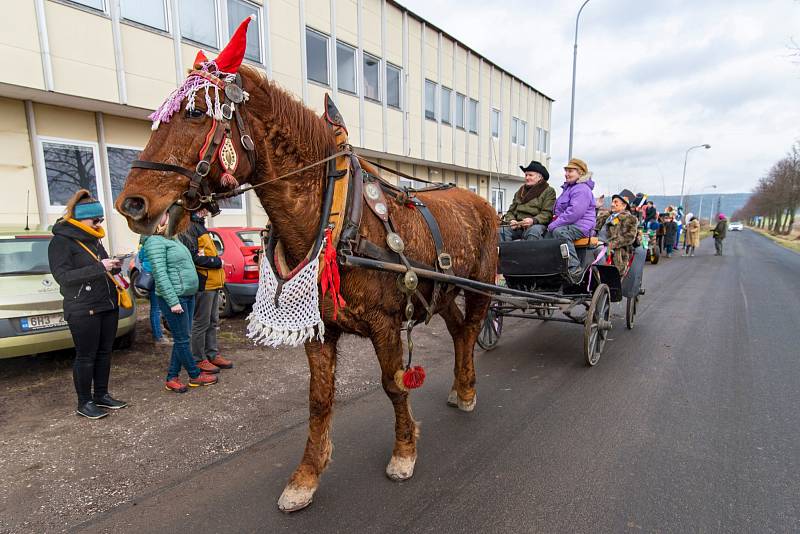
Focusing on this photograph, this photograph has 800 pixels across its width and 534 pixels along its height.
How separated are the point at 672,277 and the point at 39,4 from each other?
50.2ft

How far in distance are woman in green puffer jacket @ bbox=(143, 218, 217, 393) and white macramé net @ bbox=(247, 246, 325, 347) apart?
6.92 feet

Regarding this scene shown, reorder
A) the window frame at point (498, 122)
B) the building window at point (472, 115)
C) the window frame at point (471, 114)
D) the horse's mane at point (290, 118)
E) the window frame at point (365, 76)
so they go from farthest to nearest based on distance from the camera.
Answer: the window frame at point (498, 122)
the building window at point (472, 115)
the window frame at point (471, 114)
the window frame at point (365, 76)
the horse's mane at point (290, 118)

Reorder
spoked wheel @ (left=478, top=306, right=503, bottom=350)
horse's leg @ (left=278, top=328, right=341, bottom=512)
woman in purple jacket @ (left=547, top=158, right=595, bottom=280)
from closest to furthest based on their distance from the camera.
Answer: horse's leg @ (left=278, top=328, right=341, bottom=512)
woman in purple jacket @ (left=547, top=158, right=595, bottom=280)
spoked wheel @ (left=478, top=306, right=503, bottom=350)

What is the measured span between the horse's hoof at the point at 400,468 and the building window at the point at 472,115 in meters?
17.9

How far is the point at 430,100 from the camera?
1647 cm

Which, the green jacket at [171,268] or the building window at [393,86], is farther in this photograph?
the building window at [393,86]

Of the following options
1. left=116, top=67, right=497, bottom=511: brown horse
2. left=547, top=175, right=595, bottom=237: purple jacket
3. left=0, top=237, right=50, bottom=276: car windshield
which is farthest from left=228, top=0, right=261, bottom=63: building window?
left=116, top=67, right=497, bottom=511: brown horse

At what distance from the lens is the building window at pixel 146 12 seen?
26.8 ft

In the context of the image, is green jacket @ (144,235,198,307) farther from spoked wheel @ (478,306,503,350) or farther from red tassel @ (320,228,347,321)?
spoked wheel @ (478,306,503,350)

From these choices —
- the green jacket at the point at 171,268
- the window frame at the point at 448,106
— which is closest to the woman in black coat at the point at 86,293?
the green jacket at the point at 171,268

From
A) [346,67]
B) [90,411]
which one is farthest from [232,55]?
[346,67]

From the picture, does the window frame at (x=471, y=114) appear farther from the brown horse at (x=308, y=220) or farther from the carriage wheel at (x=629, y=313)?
the brown horse at (x=308, y=220)

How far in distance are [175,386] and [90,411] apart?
703 millimetres

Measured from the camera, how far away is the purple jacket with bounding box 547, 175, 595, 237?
15.9 feet
